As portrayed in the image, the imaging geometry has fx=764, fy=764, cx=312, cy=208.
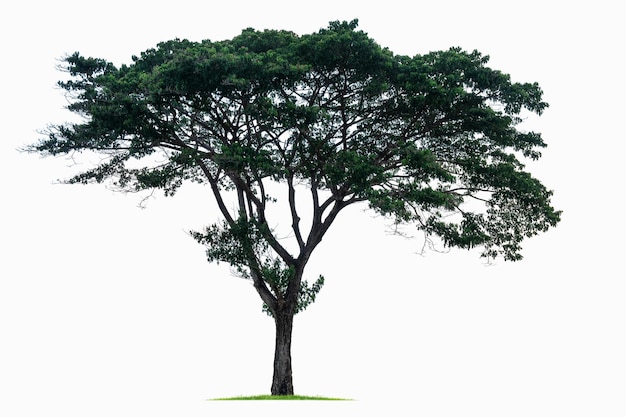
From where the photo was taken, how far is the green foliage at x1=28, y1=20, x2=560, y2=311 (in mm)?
15055

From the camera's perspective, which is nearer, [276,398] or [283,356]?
[276,398]

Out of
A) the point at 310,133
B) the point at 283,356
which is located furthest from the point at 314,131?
the point at 283,356

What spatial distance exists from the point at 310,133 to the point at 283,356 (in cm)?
488

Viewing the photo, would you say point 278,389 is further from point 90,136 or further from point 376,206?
point 90,136

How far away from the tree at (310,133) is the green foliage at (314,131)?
0.03 m

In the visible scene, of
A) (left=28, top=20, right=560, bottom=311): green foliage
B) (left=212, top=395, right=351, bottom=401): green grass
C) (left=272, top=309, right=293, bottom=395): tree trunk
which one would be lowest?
(left=212, top=395, right=351, bottom=401): green grass

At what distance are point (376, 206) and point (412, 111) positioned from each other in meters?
2.47

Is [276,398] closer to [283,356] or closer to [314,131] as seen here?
[283,356]

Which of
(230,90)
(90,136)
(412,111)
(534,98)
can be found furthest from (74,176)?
(534,98)

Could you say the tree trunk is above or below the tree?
below

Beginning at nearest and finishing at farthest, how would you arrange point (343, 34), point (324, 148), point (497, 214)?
point (343, 34)
point (324, 148)
point (497, 214)

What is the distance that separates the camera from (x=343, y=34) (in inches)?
583

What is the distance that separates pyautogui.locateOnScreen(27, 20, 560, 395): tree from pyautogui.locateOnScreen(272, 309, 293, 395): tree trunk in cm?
3

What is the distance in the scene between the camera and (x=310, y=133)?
53.9 ft
